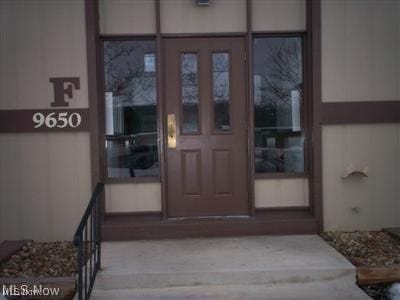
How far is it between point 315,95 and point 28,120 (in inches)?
129

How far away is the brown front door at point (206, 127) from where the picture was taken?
5.95 meters

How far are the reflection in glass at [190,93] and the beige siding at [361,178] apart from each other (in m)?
1.52

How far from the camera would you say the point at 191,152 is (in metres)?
6.00

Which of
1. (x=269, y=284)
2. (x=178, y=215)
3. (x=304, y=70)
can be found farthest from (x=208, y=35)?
(x=269, y=284)

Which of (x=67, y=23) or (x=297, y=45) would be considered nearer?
(x=67, y=23)

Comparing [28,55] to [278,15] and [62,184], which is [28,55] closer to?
[62,184]

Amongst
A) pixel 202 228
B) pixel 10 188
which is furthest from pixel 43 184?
pixel 202 228

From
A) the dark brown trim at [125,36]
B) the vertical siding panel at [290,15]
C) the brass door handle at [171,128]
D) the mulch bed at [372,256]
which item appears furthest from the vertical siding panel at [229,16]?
the mulch bed at [372,256]

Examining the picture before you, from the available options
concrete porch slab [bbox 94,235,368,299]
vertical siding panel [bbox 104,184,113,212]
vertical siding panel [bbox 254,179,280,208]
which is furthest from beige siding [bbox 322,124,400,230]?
vertical siding panel [bbox 104,184,113,212]

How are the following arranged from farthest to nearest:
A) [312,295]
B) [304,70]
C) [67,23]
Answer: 1. [304,70]
2. [67,23]
3. [312,295]

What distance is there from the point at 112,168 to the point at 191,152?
38.8 inches

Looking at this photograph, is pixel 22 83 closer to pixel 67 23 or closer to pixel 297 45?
pixel 67 23

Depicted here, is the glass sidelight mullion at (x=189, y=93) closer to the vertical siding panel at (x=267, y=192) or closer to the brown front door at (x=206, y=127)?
the brown front door at (x=206, y=127)

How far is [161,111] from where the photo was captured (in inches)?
231
